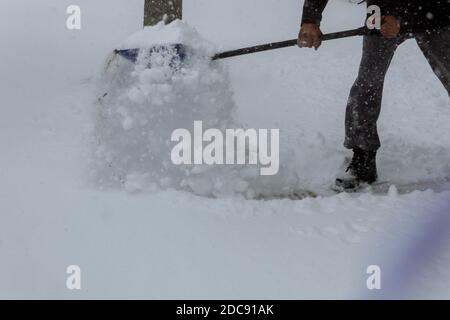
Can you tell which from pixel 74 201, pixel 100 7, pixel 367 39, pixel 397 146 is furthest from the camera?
pixel 100 7

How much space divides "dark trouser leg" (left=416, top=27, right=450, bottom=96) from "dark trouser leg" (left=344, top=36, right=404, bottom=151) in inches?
8.9

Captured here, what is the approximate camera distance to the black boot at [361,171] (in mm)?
3172

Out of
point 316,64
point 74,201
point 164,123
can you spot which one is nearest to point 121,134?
point 164,123

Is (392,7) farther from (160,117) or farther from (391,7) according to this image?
(160,117)

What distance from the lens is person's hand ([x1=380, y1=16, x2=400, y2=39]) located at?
266cm

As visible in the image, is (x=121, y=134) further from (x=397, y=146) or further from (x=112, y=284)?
(x=397, y=146)

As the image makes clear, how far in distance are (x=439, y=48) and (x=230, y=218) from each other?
153 centimetres

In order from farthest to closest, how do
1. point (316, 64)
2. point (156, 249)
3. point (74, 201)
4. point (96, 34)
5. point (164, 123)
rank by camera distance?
point (96, 34) → point (316, 64) → point (164, 123) → point (74, 201) → point (156, 249)

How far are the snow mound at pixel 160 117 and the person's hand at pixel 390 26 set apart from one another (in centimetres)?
90

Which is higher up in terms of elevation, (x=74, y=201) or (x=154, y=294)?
(x=74, y=201)

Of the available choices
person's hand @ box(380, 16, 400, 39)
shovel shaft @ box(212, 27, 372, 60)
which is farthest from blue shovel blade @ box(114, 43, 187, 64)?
person's hand @ box(380, 16, 400, 39)

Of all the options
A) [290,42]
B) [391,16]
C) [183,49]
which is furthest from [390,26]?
[183,49]

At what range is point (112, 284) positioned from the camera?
1.79m

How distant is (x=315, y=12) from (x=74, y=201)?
1.64 metres
